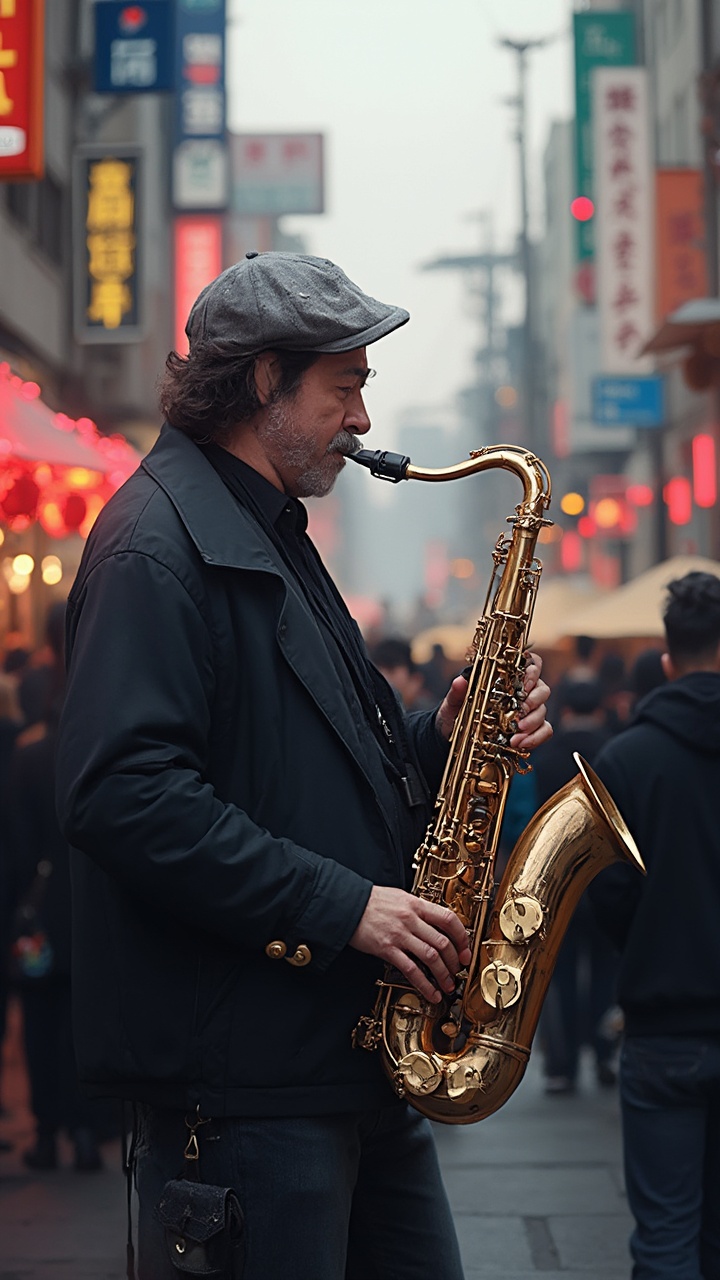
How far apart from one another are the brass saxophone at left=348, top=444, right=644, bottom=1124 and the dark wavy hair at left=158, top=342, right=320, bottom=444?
251mm

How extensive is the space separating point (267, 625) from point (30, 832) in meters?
4.40

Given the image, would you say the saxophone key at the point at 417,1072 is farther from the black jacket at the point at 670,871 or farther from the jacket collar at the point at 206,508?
the black jacket at the point at 670,871

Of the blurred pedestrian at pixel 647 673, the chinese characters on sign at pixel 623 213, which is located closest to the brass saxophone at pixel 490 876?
the blurred pedestrian at pixel 647 673

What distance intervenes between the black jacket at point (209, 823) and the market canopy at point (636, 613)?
989cm

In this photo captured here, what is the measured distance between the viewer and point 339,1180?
260cm

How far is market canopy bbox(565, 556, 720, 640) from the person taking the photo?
13008mm

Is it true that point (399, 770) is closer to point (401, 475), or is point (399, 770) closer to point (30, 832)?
point (401, 475)

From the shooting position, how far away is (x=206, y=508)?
8.76 feet

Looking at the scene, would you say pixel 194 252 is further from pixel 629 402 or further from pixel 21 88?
pixel 21 88

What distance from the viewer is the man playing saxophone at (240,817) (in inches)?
96.9

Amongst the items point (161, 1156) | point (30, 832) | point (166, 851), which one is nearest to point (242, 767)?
point (166, 851)

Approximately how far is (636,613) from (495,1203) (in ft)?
26.3

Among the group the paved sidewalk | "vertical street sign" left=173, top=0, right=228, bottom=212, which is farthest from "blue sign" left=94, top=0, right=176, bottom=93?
the paved sidewalk

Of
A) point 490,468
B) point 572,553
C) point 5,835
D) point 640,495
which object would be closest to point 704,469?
point 640,495
